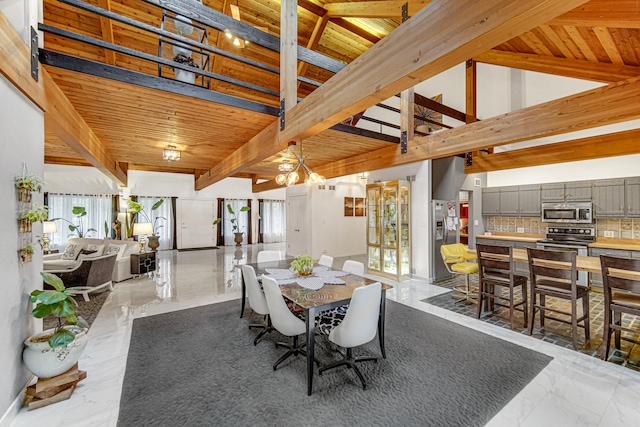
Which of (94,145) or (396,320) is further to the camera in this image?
(94,145)

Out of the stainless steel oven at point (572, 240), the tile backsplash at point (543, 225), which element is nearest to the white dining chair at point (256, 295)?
the stainless steel oven at point (572, 240)

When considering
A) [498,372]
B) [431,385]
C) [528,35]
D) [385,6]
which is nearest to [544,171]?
[528,35]

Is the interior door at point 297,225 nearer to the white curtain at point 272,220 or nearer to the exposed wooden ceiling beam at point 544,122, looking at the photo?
the white curtain at point 272,220

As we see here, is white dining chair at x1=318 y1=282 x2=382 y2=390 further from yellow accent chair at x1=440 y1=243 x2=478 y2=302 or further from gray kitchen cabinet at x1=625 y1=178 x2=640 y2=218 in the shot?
gray kitchen cabinet at x1=625 y1=178 x2=640 y2=218

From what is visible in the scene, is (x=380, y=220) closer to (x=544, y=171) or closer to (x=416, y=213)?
(x=416, y=213)

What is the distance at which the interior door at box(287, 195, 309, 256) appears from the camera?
8.68 meters

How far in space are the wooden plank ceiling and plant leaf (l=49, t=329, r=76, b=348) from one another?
227 cm

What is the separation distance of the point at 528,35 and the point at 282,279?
4335mm

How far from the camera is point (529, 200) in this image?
242 inches

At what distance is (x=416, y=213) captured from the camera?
5895 mm

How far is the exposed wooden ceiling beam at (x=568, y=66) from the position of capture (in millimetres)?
3203

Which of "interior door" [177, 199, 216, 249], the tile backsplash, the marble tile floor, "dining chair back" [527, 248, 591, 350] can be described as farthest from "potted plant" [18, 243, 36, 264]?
"interior door" [177, 199, 216, 249]

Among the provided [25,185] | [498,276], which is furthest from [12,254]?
[498,276]

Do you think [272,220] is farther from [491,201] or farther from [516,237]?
[516,237]
